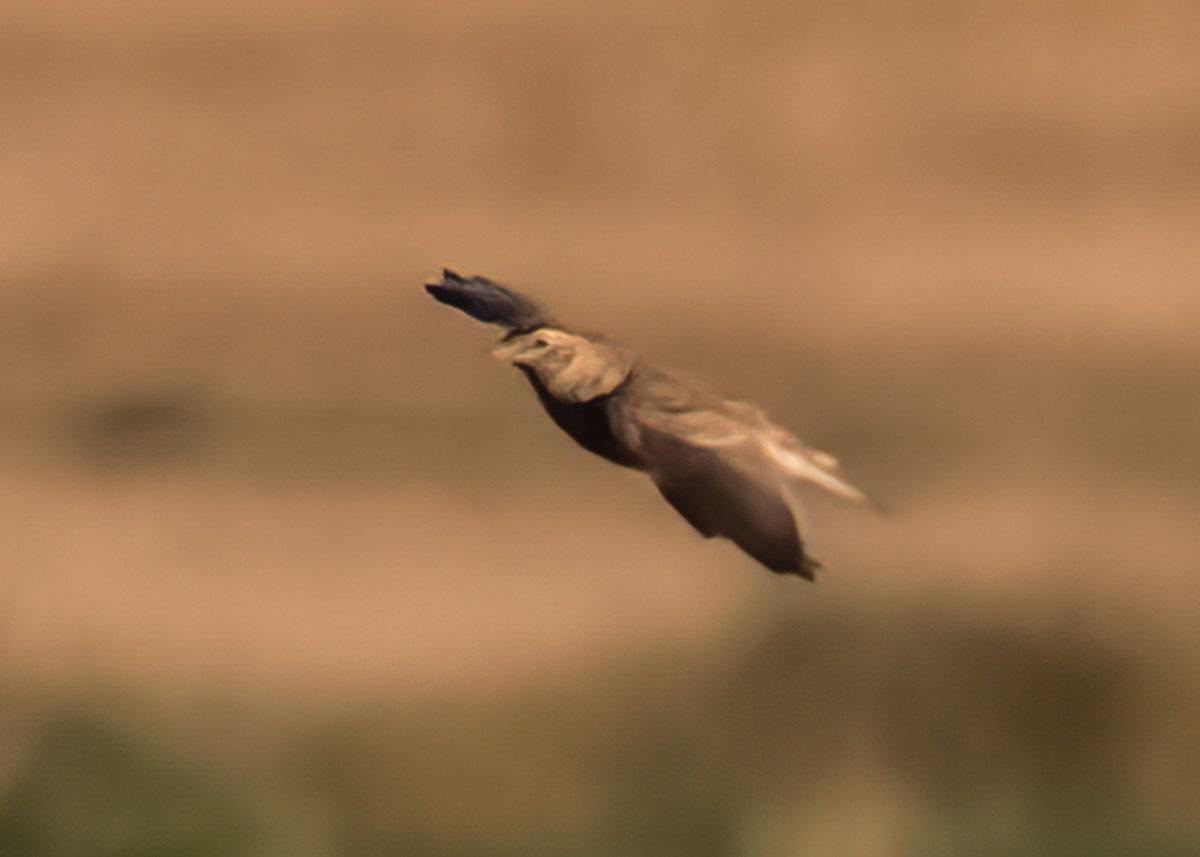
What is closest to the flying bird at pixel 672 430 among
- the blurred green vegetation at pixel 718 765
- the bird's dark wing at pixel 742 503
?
the bird's dark wing at pixel 742 503

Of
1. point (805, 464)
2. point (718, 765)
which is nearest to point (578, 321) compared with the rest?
point (718, 765)

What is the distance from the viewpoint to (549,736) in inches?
22.7

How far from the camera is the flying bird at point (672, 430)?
1.08 ft

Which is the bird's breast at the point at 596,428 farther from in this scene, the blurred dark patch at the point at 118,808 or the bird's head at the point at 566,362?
the blurred dark patch at the point at 118,808

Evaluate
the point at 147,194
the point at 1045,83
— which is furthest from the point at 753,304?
the point at 147,194

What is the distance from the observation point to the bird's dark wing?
0.33 meters

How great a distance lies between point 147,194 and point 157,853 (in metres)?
0.29

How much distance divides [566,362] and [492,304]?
0.03 metres

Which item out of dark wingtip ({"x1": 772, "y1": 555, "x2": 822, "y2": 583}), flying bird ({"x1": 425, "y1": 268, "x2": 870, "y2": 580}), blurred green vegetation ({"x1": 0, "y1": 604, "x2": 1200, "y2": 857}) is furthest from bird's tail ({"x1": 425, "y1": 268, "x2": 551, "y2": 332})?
blurred green vegetation ({"x1": 0, "y1": 604, "x2": 1200, "y2": 857})

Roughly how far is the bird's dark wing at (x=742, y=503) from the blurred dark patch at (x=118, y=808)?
291 millimetres

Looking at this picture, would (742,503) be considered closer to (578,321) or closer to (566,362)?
(566,362)

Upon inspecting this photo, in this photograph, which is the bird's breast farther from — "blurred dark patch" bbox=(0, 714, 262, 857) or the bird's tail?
"blurred dark patch" bbox=(0, 714, 262, 857)

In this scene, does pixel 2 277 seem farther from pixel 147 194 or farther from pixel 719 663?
pixel 719 663

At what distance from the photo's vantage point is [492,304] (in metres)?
0.40
